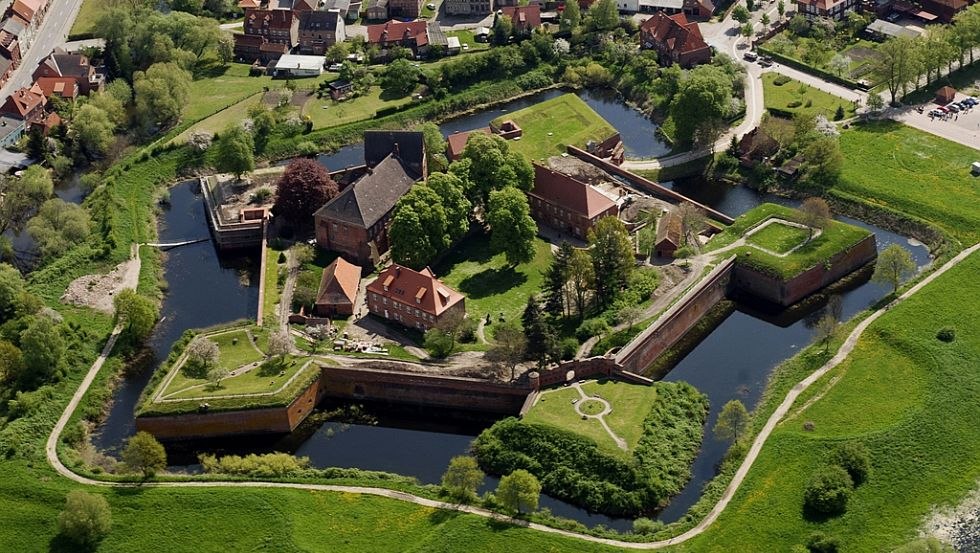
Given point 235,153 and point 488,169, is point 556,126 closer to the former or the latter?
point 488,169

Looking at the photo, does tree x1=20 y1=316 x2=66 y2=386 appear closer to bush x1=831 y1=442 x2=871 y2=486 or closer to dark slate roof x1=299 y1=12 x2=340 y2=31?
bush x1=831 y1=442 x2=871 y2=486

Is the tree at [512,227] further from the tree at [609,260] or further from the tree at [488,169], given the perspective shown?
the tree at [609,260]

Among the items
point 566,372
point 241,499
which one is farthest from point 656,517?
point 241,499

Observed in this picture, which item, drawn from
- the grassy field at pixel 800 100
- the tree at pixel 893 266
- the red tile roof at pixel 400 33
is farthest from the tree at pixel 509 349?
the red tile roof at pixel 400 33

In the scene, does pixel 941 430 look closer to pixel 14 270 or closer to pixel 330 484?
pixel 330 484

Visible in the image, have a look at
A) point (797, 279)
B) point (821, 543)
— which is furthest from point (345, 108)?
point (821, 543)

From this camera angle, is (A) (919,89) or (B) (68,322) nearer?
(B) (68,322)
